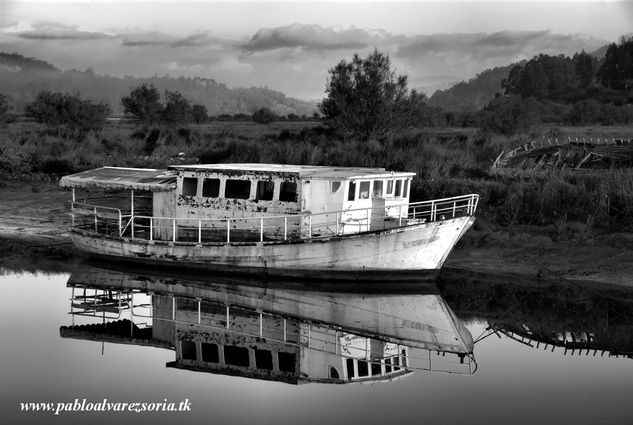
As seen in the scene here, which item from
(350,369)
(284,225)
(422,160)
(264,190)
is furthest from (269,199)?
(422,160)

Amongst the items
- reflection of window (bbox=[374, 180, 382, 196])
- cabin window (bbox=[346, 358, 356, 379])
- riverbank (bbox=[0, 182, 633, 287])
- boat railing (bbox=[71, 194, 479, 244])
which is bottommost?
cabin window (bbox=[346, 358, 356, 379])

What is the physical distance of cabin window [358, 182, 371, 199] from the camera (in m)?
23.4

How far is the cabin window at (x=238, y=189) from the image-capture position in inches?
942

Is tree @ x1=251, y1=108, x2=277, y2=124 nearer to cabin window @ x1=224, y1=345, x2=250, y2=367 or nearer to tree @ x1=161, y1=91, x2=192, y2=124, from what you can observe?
tree @ x1=161, y1=91, x2=192, y2=124

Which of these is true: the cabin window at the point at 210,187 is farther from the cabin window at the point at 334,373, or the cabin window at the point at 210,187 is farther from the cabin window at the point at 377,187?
the cabin window at the point at 334,373

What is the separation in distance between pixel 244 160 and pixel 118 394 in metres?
24.0

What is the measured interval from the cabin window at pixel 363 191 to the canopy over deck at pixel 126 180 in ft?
17.1

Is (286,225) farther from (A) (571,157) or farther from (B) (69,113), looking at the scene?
(B) (69,113)

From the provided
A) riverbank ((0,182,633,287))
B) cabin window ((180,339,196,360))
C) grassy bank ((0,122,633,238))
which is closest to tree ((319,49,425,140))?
grassy bank ((0,122,633,238))

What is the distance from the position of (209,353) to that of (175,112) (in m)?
52.7

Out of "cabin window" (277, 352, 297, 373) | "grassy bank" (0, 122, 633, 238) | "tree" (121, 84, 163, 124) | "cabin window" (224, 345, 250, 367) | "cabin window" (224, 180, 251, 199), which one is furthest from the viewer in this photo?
"tree" (121, 84, 163, 124)

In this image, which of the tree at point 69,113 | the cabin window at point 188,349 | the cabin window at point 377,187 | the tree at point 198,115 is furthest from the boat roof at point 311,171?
the tree at point 198,115

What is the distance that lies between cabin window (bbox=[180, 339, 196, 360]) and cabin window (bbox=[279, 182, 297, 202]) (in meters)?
6.35

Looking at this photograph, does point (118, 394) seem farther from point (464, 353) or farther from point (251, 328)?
point (464, 353)
